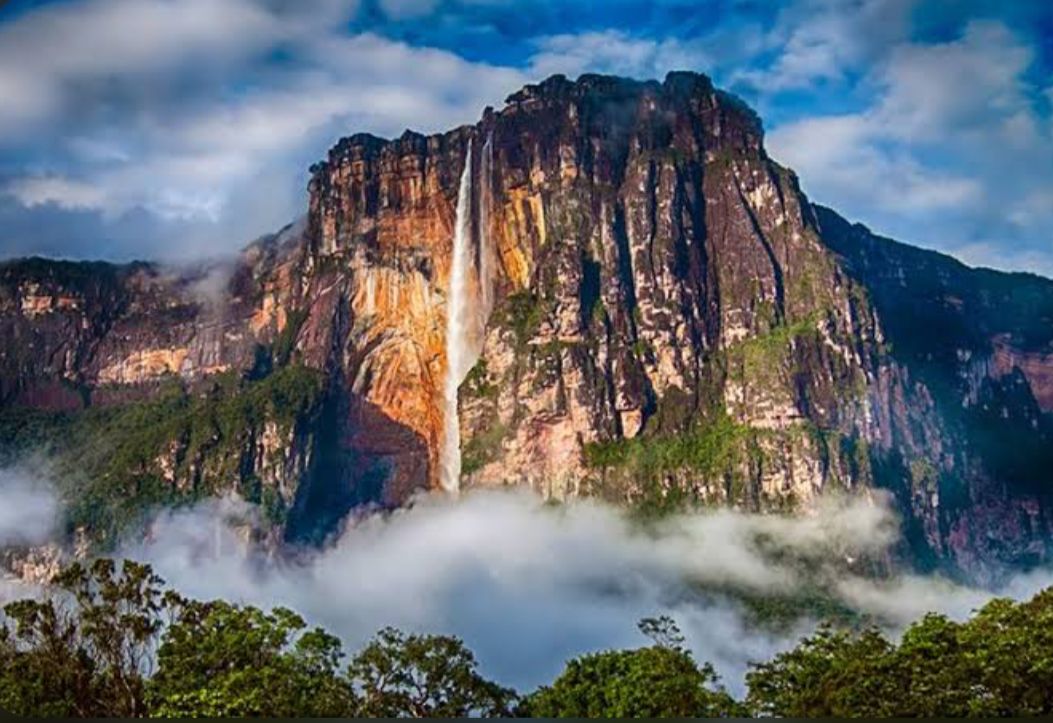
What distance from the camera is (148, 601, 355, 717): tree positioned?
1370 cm

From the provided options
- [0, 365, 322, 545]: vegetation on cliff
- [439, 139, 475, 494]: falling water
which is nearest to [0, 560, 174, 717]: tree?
[0, 365, 322, 545]: vegetation on cliff

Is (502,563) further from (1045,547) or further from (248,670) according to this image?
(248,670)

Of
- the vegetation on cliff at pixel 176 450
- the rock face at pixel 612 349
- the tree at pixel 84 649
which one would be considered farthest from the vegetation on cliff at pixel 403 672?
the vegetation on cliff at pixel 176 450

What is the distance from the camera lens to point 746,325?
144ft

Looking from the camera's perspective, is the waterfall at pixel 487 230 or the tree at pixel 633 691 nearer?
the tree at pixel 633 691

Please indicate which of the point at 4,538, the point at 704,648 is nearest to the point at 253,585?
the point at 4,538

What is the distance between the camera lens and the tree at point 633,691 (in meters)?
16.1

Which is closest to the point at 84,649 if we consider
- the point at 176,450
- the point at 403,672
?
the point at 403,672

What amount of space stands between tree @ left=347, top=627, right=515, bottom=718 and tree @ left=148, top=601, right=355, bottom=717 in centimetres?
43

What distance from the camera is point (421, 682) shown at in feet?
56.5

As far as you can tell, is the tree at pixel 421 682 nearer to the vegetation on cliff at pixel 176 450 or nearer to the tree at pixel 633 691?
the tree at pixel 633 691

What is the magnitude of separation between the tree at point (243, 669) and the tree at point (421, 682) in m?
0.43

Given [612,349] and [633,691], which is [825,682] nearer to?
[633,691]

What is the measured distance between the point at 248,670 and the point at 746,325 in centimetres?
3113
